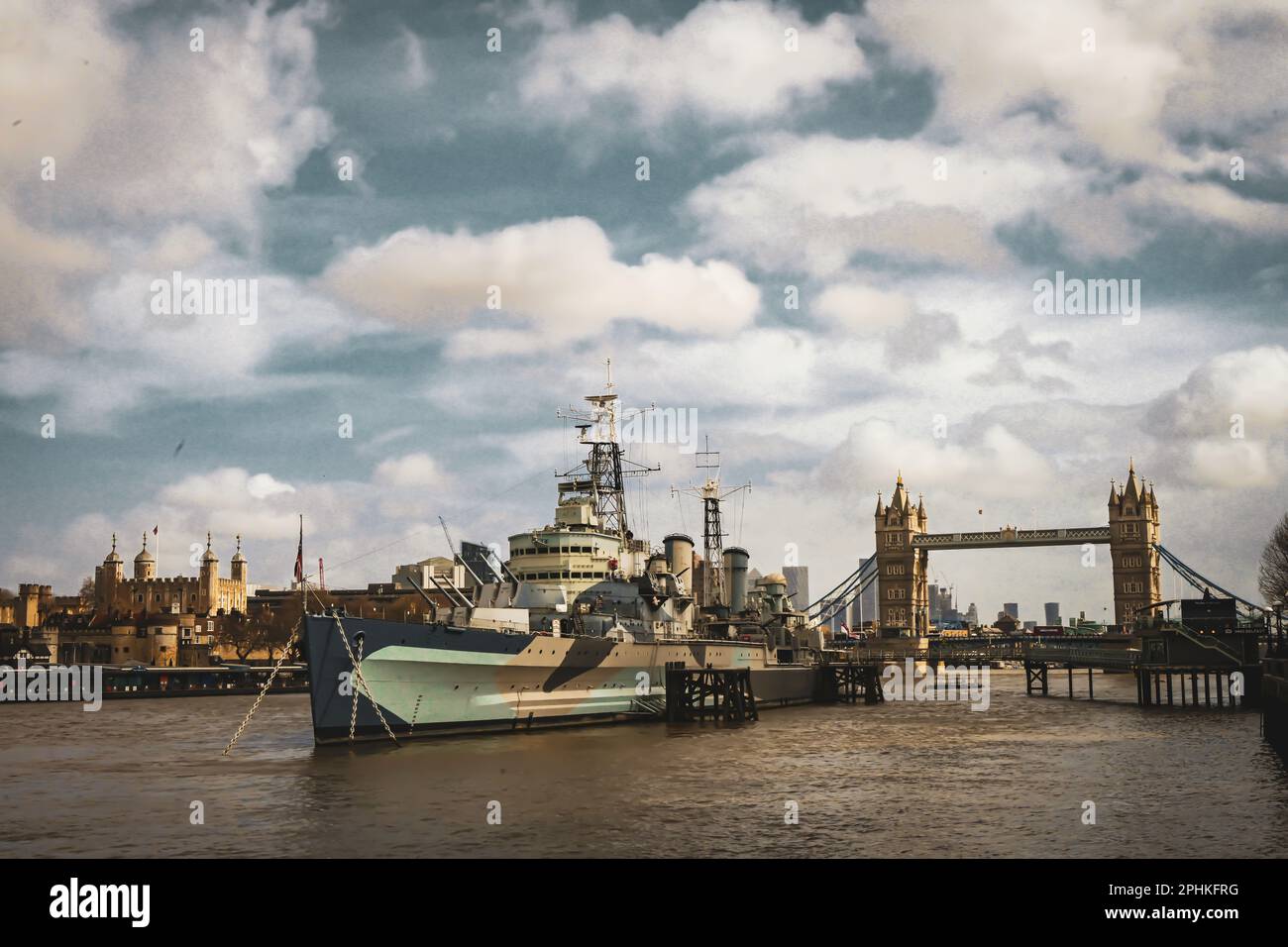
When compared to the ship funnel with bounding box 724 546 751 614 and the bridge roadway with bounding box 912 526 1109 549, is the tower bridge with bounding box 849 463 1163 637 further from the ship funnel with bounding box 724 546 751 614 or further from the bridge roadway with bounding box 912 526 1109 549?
the ship funnel with bounding box 724 546 751 614

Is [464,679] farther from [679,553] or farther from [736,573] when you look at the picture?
[736,573]

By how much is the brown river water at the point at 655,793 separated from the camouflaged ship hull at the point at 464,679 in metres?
0.98

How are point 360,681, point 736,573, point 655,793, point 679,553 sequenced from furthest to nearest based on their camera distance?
point 736,573, point 679,553, point 360,681, point 655,793

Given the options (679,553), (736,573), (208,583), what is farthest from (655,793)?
(208,583)

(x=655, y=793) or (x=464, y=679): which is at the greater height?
(x=464, y=679)

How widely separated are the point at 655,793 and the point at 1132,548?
565ft

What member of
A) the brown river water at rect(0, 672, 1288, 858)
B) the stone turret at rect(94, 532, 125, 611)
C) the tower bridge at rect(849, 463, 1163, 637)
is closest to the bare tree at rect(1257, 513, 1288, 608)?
the brown river water at rect(0, 672, 1288, 858)

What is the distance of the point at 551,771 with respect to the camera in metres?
31.0

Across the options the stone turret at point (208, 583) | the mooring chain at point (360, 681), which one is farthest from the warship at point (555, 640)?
the stone turret at point (208, 583)

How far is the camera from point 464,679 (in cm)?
3794

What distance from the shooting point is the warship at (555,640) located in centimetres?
3562

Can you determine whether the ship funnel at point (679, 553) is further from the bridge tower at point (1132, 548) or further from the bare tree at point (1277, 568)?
the bridge tower at point (1132, 548)

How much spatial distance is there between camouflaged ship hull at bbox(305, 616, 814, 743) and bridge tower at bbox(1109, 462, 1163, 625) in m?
151
